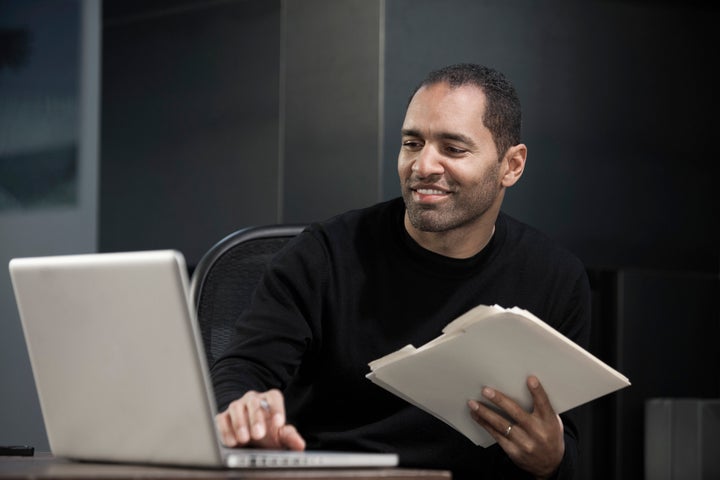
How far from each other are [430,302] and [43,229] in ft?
4.06

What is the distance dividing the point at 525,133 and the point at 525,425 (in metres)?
1.74

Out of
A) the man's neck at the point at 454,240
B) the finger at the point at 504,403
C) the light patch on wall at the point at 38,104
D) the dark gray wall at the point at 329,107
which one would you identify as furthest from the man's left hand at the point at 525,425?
the light patch on wall at the point at 38,104

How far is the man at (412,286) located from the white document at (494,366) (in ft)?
1.04

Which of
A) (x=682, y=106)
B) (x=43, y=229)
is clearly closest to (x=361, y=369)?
(x=43, y=229)

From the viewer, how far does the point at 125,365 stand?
119 centimetres

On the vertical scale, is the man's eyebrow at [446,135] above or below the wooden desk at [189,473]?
above

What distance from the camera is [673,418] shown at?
125 inches

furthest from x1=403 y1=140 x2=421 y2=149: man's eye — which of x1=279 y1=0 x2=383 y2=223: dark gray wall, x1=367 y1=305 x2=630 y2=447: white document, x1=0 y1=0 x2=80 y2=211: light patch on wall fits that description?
x1=0 y1=0 x2=80 y2=211: light patch on wall

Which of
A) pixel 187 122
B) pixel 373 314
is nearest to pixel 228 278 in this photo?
pixel 373 314

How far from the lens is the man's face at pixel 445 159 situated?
2.02 m

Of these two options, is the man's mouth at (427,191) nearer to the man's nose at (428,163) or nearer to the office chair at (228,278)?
the man's nose at (428,163)

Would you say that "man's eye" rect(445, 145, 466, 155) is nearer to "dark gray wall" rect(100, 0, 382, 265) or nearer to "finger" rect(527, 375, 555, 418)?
"finger" rect(527, 375, 555, 418)

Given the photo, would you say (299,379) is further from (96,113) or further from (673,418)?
(673,418)

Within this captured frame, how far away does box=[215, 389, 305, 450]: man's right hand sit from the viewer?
1368mm
